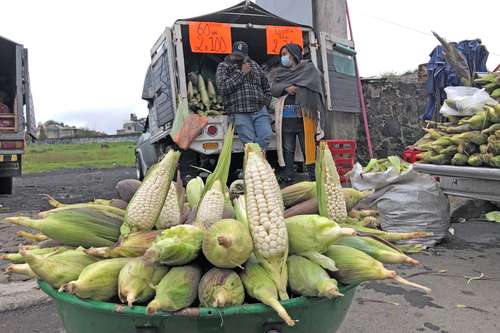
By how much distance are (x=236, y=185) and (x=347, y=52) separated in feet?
19.8

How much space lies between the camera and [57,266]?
5.05 feet

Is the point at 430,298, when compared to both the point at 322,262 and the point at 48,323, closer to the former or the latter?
the point at 322,262

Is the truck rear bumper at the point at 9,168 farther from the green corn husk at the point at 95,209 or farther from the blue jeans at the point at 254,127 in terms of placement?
the green corn husk at the point at 95,209

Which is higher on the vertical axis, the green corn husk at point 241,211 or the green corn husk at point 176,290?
the green corn husk at point 241,211

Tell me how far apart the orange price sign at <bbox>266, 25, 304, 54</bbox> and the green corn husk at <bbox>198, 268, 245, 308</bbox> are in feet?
21.7

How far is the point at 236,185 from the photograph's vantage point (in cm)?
231

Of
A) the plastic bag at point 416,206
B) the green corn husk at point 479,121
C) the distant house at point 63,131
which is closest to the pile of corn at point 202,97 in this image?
the plastic bag at point 416,206

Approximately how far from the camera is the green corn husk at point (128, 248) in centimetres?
158

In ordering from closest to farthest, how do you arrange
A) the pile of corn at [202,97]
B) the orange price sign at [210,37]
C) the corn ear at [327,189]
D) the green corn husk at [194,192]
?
1. the corn ear at [327,189]
2. the green corn husk at [194,192]
3. the orange price sign at [210,37]
4. the pile of corn at [202,97]

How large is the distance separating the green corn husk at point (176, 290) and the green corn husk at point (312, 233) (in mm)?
319

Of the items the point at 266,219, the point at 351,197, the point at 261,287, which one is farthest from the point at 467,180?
the point at 261,287

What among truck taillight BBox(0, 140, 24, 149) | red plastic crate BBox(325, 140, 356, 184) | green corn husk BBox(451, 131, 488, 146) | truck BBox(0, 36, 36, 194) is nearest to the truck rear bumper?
truck BBox(0, 36, 36, 194)

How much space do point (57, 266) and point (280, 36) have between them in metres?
6.70

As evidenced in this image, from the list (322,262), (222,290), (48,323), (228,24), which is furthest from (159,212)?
(228,24)
